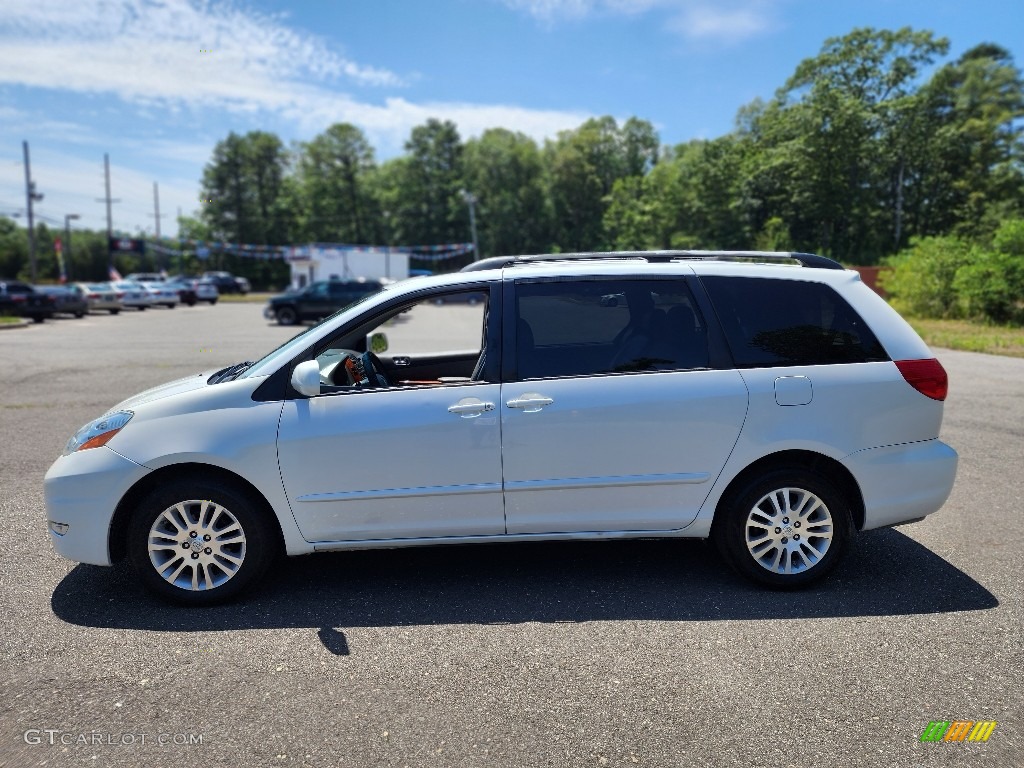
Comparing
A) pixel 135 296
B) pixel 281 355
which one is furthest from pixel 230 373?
pixel 135 296

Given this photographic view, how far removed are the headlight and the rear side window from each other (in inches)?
125

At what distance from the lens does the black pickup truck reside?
89.3 ft

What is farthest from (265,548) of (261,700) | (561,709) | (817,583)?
(817,583)

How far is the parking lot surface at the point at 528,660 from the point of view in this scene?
2.67 m

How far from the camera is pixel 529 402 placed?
12.3 feet

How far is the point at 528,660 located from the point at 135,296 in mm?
42335

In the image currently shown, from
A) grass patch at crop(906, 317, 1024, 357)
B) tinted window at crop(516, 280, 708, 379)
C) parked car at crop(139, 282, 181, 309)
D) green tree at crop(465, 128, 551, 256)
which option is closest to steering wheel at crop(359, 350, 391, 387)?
tinted window at crop(516, 280, 708, 379)

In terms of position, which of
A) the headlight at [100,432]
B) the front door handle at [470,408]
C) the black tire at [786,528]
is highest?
the front door handle at [470,408]

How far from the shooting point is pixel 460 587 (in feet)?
13.2

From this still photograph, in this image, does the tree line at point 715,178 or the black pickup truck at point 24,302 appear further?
the tree line at point 715,178

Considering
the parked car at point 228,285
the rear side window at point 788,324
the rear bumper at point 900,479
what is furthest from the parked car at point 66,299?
the parked car at point 228,285

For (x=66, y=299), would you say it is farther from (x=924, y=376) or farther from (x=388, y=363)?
(x=924, y=376)

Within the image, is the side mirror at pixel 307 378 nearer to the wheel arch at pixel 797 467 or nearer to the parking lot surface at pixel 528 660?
the parking lot surface at pixel 528 660

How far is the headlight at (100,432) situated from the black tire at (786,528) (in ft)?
10.5
